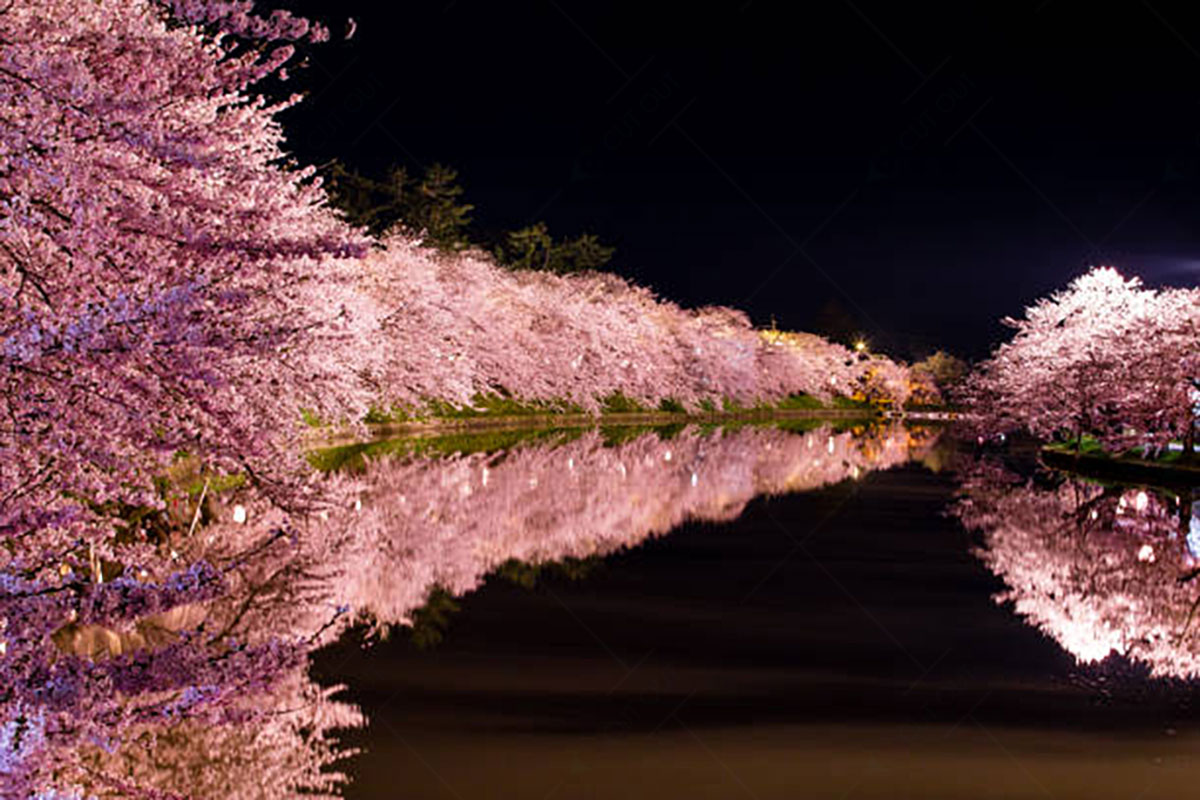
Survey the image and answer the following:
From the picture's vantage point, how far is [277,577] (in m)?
17.0

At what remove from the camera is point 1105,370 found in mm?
44281

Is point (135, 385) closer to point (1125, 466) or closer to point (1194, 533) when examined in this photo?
point (1194, 533)

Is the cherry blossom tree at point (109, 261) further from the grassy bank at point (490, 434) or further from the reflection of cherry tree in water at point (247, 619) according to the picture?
the grassy bank at point (490, 434)

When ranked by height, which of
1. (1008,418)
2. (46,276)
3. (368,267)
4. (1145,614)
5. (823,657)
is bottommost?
(368,267)

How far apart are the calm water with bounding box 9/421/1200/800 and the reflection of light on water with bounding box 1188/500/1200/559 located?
0.37 feet

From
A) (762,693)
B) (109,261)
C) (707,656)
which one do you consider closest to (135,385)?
(109,261)

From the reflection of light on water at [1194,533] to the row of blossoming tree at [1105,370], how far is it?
22.5 ft

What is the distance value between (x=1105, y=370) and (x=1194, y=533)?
20.3m

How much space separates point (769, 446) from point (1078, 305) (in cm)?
1427

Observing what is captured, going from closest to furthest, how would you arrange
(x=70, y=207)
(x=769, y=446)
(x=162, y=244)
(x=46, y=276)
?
1. (x=70, y=207)
2. (x=46, y=276)
3. (x=162, y=244)
4. (x=769, y=446)

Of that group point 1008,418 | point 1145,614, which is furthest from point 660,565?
point 1008,418

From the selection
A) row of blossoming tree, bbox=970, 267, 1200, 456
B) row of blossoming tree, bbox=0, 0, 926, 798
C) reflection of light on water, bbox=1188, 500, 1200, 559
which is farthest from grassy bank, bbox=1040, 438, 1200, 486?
row of blossoming tree, bbox=0, 0, 926, 798

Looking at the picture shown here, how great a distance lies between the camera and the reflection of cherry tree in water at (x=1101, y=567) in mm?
14438

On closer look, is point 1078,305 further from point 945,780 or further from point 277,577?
point 945,780
